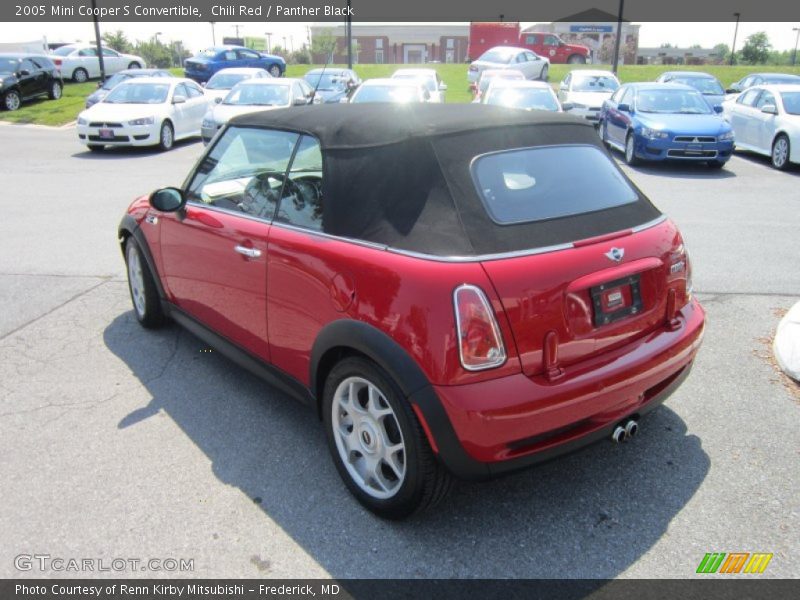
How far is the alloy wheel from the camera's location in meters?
2.80

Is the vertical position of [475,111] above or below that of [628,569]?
above

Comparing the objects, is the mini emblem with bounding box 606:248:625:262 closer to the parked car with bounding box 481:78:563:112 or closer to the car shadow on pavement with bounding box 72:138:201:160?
the parked car with bounding box 481:78:563:112

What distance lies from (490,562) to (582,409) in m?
0.71

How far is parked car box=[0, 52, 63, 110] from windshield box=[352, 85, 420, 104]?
14330 millimetres

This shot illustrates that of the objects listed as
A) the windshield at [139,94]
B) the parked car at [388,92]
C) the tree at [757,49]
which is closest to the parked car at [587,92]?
the parked car at [388,92]

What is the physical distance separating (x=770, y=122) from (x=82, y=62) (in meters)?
28.3

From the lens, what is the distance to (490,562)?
2611 mm

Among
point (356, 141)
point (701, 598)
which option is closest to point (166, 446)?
point (356, 141)

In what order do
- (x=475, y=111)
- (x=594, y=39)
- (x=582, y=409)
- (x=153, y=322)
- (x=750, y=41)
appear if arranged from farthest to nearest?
(x=750, y=41) → (x=594, y=39) → (x=153, y=322) → (x=475, y=111) → (x=582, y=409)

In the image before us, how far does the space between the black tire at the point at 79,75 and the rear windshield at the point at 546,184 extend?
106 ft

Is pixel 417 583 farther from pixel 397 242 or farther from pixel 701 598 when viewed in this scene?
pixel 397 242

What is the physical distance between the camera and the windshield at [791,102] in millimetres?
13047
